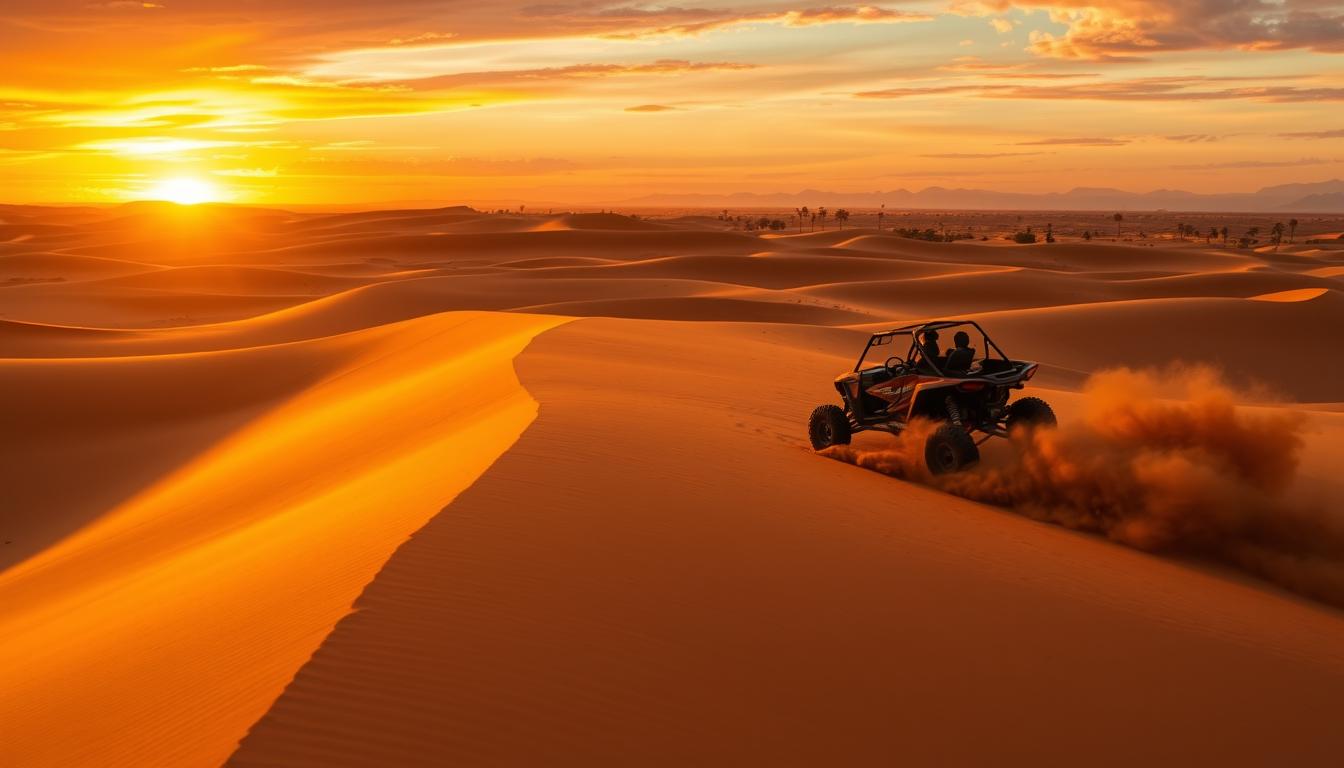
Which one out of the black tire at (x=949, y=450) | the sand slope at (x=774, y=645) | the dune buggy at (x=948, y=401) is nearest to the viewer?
the sand slope at (x=774, y=645)

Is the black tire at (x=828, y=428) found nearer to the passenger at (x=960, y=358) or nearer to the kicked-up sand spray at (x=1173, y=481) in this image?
the kicked-up sand spray at (x=1173, y=481)

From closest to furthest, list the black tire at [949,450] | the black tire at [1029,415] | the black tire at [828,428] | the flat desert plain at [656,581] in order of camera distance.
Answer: the flat desert plain at [656,581] → the black tire at [949,450] → the black tire at [1029,415] → the black tire at [828,428]

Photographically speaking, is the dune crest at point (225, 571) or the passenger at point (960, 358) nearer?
the dune crest at point (225, 571)

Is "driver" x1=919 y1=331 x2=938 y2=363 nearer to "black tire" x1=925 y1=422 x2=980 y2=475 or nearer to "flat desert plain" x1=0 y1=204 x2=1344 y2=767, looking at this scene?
"black tire" x1=925 y1=422 x2=980 y2=475

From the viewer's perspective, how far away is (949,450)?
9.80 m

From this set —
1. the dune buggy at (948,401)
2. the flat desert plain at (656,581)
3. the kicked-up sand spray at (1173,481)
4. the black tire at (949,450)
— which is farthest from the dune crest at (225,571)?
the kicked-up sand spray at (1173,481)

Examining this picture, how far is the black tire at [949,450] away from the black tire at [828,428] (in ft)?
4.43

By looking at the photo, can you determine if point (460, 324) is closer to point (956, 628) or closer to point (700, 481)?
point (700, 481)

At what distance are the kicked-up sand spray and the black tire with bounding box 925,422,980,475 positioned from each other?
0.09 metres

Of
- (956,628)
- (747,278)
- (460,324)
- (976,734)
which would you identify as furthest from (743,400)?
(747,278)

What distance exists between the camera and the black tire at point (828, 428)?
36.6ft

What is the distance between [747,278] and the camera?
187 ft

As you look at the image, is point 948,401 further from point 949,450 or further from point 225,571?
point 225,571

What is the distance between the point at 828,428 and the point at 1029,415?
2.02 meters
